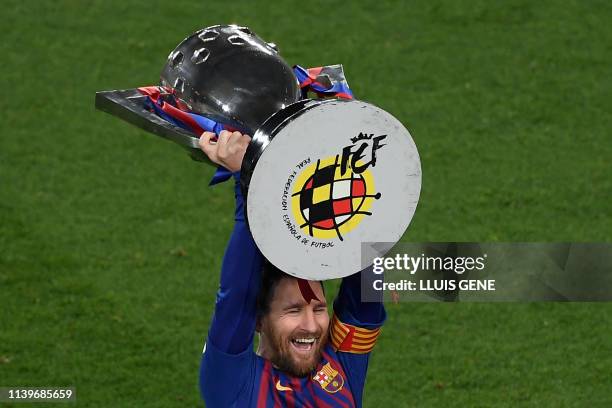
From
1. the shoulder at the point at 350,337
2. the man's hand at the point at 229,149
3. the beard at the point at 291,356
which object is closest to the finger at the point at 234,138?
the man's hand at the point at 229,149

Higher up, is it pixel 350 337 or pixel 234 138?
pixel 234 138

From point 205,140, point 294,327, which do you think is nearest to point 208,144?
point 205,140

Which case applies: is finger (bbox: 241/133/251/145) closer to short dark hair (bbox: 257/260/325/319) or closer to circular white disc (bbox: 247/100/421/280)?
circular white disc (bbox: 247/100/421/280)

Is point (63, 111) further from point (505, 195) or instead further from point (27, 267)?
point (505, 195)

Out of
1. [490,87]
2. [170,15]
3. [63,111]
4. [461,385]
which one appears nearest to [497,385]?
[461,385]

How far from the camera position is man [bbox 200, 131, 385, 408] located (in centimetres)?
392

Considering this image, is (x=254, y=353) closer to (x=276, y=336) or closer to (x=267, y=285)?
(x=276, y=336)

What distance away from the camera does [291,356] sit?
14.1ft

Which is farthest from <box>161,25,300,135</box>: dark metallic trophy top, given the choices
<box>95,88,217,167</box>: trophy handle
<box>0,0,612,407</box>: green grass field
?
<box>0,0,612,407</box>: green grass field

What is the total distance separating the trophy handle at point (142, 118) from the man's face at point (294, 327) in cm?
53

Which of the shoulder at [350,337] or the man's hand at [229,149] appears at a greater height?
the man's hand at [229,149]

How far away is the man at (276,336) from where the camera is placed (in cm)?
392

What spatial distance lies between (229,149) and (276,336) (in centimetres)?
79

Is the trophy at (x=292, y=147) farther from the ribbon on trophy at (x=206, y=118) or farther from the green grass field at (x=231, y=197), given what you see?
the green grass field at (x=231, y=197)
